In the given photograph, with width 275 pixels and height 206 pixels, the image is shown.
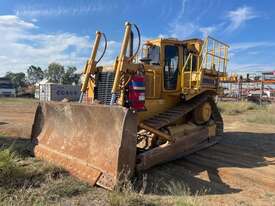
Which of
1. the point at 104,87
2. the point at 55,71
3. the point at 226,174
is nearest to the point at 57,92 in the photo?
the point at 104,87

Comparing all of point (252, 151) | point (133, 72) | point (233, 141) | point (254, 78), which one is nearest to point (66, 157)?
point (133, 72)

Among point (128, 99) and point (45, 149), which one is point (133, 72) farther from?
point (45, 149)

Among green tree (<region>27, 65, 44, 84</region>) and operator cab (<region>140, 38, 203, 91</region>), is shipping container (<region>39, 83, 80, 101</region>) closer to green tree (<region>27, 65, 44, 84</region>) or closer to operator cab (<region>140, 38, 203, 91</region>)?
operator cab (<region>140, 38, 203, 91</region>)

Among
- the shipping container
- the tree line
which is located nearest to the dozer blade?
the shipping container

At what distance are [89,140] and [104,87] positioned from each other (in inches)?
64.3

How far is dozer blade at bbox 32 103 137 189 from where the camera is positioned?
209 inches

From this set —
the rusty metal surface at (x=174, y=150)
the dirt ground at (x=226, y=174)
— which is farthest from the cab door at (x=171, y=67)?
the dirt ground at (x=226, y=174)

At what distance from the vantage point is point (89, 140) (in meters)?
5.97

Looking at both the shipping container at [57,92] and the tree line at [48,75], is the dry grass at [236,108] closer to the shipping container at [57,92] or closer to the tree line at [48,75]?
the shipping container at [57,92]

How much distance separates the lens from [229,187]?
5617 millimetres

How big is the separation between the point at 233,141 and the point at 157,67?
157 inches

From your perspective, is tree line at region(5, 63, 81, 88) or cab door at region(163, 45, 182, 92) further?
tree line at region(5, 63, 81, 88)

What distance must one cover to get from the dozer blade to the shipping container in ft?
83.8

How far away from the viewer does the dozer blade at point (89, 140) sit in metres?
5.30
